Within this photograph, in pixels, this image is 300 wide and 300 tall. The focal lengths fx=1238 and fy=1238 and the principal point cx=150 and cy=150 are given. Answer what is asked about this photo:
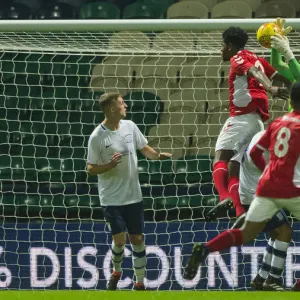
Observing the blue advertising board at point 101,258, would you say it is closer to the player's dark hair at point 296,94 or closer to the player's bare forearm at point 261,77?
the player's bare forearm at point 261,77

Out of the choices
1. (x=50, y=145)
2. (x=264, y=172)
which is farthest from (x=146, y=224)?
(x=264, y=172)

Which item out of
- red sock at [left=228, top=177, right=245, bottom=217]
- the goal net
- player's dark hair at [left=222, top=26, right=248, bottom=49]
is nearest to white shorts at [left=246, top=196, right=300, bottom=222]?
red sock at [left=228, top=177, right=245, bottom=217]

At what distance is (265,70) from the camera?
360 inches

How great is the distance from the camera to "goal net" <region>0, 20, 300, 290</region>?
10.5 m

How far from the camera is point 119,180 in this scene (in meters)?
9.73

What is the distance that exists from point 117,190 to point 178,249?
1.20m

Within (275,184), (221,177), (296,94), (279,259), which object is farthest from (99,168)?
(296,94)

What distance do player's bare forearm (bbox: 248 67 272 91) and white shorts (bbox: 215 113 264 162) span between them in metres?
0.41

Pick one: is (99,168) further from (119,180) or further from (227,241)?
(227,241)

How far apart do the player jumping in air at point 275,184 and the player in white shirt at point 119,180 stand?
1534 mm

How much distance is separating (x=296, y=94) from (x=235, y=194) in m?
1.23

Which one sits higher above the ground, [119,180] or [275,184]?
[275,184]

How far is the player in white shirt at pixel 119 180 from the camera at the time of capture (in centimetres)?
970

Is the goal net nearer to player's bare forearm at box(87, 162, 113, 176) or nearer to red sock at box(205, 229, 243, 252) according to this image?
player's bare forearm at box(87, 162, 113, 176)
